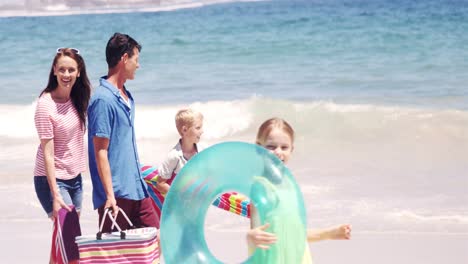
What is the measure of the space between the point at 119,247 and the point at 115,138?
1.71 feet

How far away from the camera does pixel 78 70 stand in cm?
466

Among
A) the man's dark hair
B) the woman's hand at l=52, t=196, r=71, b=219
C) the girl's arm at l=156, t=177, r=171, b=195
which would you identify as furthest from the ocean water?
the man's dark hair

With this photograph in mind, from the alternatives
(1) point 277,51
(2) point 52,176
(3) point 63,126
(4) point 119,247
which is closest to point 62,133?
(3) point 63,126

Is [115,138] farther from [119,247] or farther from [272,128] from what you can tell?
[272,128]

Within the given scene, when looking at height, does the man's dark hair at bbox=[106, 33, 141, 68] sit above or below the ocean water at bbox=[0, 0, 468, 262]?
below

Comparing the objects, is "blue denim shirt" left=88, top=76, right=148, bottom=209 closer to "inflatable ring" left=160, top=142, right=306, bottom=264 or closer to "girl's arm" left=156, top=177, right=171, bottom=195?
"girl's arm" left=156, top=177, right=171, bottom=195

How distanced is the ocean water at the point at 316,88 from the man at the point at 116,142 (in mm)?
2281

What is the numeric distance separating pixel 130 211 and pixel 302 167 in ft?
14.3

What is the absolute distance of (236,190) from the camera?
381 centimetres

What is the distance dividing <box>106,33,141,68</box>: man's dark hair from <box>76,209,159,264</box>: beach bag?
0.75 metres

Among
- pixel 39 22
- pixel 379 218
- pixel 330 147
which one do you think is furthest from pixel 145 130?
pixel 39 22

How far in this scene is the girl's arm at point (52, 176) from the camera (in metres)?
4.49

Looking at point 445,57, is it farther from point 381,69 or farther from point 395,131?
point 395,131

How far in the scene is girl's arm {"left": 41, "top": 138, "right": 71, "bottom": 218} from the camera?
14.7ft
